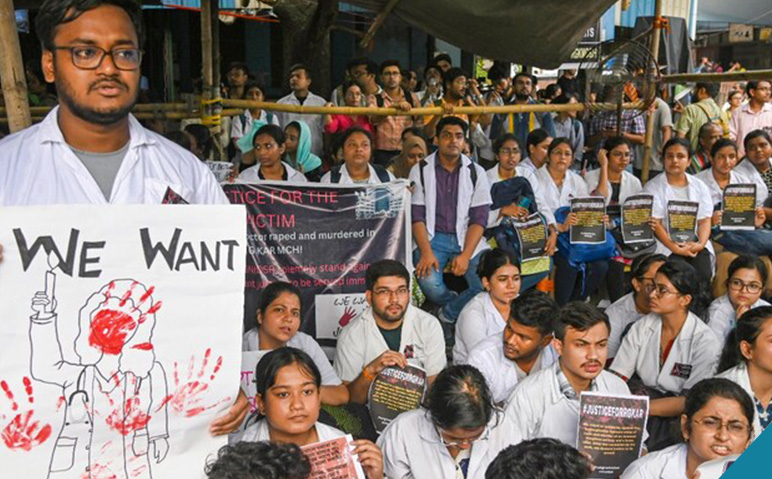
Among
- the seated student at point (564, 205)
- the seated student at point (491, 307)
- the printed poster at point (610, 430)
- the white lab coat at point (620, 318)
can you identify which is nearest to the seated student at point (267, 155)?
the seated student at point (491, 307)

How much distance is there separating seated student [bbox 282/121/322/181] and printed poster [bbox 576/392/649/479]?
3212 millimetres

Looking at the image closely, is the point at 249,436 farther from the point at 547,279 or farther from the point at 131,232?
the point at 547,279

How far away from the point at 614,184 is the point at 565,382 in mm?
2942

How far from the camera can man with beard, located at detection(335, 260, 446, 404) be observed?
4.12m

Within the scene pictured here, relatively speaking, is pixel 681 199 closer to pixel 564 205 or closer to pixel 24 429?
pixel 564 205

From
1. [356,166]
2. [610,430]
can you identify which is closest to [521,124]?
[356,166]

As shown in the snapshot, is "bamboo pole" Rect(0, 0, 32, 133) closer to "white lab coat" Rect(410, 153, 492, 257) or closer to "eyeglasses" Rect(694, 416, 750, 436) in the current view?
"eyeglasses" Rect(694, 416, 750, 436)

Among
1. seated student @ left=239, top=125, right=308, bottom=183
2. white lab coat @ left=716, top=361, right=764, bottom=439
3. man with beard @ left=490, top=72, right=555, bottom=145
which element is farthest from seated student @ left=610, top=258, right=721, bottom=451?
man with beard @ left=490, top=72, right=555, bottom=145

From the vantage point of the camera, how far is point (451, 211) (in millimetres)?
5406

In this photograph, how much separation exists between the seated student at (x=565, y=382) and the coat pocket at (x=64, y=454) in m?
1.83

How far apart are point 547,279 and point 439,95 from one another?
301 cm

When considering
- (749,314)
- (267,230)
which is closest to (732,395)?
(749,314)

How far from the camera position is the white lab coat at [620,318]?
465 centimetres

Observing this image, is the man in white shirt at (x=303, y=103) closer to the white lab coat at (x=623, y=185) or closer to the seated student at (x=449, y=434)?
the white lab coat at (x=623, y=185)
